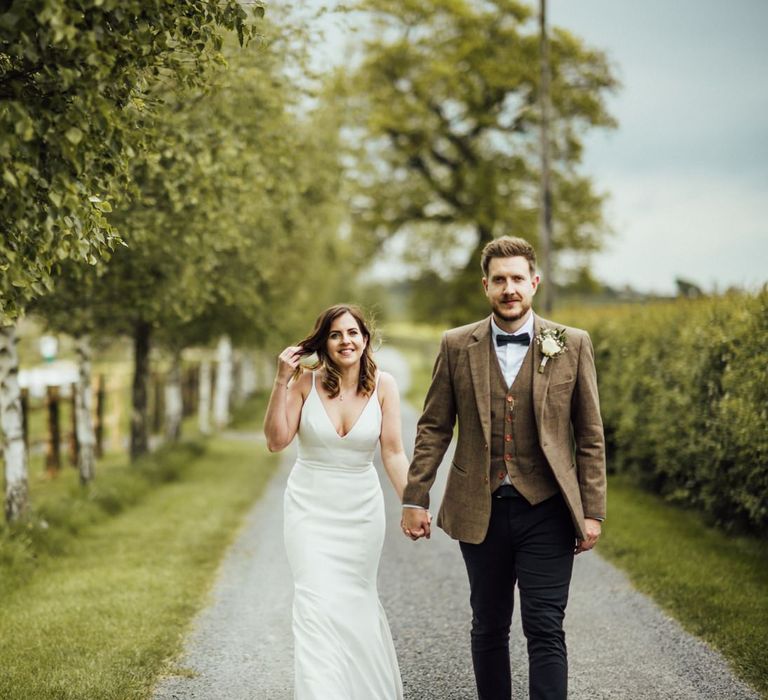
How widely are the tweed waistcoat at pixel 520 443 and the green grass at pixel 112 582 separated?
105 inches

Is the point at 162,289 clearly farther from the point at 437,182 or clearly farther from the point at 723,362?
the point at 437,182

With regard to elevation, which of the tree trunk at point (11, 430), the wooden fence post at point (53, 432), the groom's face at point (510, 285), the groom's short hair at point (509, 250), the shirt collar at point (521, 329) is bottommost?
the wooden fence post at point (53, 432)

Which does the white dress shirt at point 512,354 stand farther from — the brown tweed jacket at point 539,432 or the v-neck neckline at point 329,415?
the v-neck neckline at point 329,415

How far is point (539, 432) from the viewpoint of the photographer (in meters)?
4.35

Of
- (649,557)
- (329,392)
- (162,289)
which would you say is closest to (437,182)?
(162,289)

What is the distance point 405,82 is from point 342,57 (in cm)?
1003

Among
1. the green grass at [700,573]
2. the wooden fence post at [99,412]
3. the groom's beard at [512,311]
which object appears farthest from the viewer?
the wooden fence post at [99,412]

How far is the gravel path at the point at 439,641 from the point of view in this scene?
5465mm

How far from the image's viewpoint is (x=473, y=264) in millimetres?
36031

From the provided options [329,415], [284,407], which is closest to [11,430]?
[284,407]

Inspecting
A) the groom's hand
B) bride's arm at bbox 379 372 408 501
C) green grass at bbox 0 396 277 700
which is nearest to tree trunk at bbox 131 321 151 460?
green grass at bbox 0 396 277 700

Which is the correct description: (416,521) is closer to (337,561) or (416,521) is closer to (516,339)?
(337,561)

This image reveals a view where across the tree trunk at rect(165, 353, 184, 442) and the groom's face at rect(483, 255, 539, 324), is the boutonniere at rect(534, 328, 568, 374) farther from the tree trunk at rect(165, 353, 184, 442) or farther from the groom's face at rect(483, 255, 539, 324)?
the tree trunk at rect(165, 353, 184, 442)

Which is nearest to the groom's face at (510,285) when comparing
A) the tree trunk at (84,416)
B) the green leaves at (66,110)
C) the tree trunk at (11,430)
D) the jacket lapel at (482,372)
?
the jacket lapel at (482,372)
